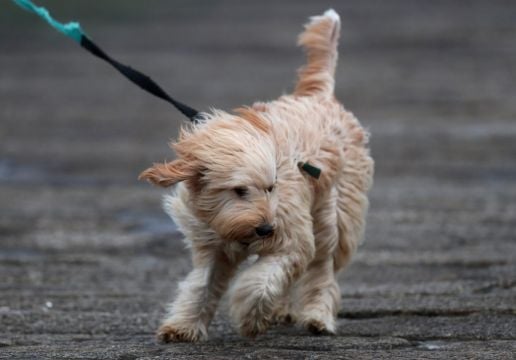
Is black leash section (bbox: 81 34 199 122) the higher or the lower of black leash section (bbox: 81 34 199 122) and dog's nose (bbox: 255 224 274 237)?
the higher

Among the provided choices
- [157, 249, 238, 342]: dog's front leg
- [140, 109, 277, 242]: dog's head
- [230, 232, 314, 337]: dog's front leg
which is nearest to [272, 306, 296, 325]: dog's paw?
[157, 249, 238, 342]: dog's front leg

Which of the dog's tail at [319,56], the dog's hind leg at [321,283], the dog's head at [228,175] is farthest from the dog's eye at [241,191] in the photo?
the dog's tail at [319,56]

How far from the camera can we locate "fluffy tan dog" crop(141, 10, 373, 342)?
6.70 meters

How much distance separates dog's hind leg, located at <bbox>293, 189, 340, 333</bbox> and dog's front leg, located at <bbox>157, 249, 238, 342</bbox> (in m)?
0.63

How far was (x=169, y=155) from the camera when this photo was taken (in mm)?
14977

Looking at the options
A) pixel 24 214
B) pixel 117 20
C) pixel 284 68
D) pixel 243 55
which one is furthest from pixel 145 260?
pixel 117 20

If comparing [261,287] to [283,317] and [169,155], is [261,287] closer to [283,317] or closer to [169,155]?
[283,317]

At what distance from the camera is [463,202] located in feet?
40.8

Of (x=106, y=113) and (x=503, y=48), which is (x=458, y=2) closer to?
(x=503, y=48)

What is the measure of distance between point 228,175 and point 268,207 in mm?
259

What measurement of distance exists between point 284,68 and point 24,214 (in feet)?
35.3

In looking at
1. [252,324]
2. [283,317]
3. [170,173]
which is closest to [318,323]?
[283,317]

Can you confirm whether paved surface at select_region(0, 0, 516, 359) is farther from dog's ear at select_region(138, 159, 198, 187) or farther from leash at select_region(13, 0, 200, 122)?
leash at select_region(13, 0, 200, 122)

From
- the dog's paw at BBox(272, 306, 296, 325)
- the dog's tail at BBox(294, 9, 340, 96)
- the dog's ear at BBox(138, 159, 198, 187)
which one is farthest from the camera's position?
the dog's tail at BBox(294, 9, 340, 96)
